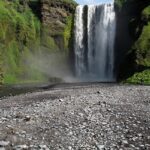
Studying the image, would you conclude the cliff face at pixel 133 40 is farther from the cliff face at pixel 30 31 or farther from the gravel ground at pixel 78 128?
the gravel ground at pixel 78 128

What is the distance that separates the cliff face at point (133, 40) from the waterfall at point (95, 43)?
281cm

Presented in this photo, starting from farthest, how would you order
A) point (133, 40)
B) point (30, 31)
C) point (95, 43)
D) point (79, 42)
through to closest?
point (30, 31)
point (79, 42)
point (95, 43)
point (133, 40)

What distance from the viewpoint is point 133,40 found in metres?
112

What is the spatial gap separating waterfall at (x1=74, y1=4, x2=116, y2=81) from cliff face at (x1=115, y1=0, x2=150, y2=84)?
2.81m

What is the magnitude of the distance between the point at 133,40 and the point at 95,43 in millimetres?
14624

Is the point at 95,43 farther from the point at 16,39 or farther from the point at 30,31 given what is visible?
the point at 16,39

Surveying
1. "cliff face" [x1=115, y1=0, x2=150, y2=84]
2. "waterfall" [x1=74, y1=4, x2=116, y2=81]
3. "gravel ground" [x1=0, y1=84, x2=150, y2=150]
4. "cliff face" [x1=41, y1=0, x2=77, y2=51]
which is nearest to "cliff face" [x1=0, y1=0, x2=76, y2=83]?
"cliff face" [x1=41, y1=0, x2=77, y2=51]

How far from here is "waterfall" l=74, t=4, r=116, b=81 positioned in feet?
385

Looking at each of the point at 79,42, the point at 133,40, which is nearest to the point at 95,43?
the point at 79,42

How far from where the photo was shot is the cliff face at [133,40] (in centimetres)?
8488

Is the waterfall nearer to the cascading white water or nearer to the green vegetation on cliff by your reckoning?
the cascading white water

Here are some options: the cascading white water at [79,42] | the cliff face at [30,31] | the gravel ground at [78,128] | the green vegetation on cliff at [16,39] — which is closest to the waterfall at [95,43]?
the cascading white water at [79,42]

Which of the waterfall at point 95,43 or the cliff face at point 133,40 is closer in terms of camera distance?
the cliff face at point 133,40

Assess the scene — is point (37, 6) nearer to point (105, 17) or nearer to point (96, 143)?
point (105, 17)
